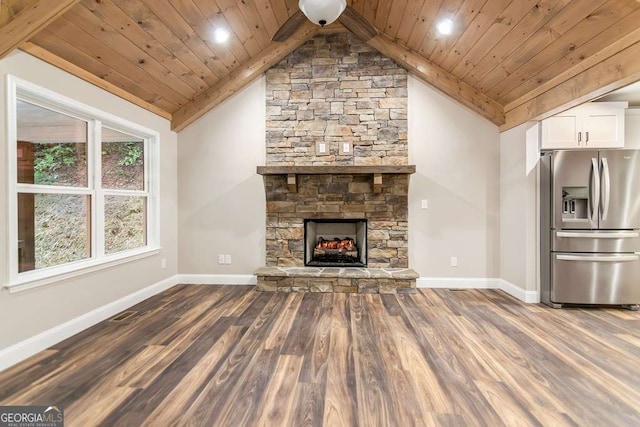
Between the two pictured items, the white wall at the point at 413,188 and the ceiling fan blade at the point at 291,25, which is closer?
the ceiling fan blade at the point at 291,25

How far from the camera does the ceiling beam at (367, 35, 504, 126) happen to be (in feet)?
13.5

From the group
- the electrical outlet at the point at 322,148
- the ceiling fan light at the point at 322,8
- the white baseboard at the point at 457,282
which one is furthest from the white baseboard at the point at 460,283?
the ceiling fan light at the point at 322,8

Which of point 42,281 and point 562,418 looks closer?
point 562,418

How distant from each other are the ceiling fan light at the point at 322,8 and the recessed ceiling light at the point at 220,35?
1.48 meters

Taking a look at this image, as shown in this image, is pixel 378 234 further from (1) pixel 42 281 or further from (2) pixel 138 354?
(1) pixel 42 281

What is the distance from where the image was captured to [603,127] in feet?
11.5

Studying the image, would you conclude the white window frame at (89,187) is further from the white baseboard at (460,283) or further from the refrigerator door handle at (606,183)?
the refrigerator door handle at (606,183)

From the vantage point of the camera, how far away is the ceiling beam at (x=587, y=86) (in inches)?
91.9

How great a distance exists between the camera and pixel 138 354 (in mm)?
2389

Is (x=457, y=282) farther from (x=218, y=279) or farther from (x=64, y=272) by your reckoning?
(x=64, y=272)

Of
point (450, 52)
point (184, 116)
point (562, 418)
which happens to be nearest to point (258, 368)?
point (562, 418)

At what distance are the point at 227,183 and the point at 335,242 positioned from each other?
69.1 inches

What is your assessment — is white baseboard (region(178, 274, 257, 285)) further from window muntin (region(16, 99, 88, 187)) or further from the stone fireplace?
window muntin (region(16, 99, 88, 187))

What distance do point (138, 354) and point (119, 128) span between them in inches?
95.2
